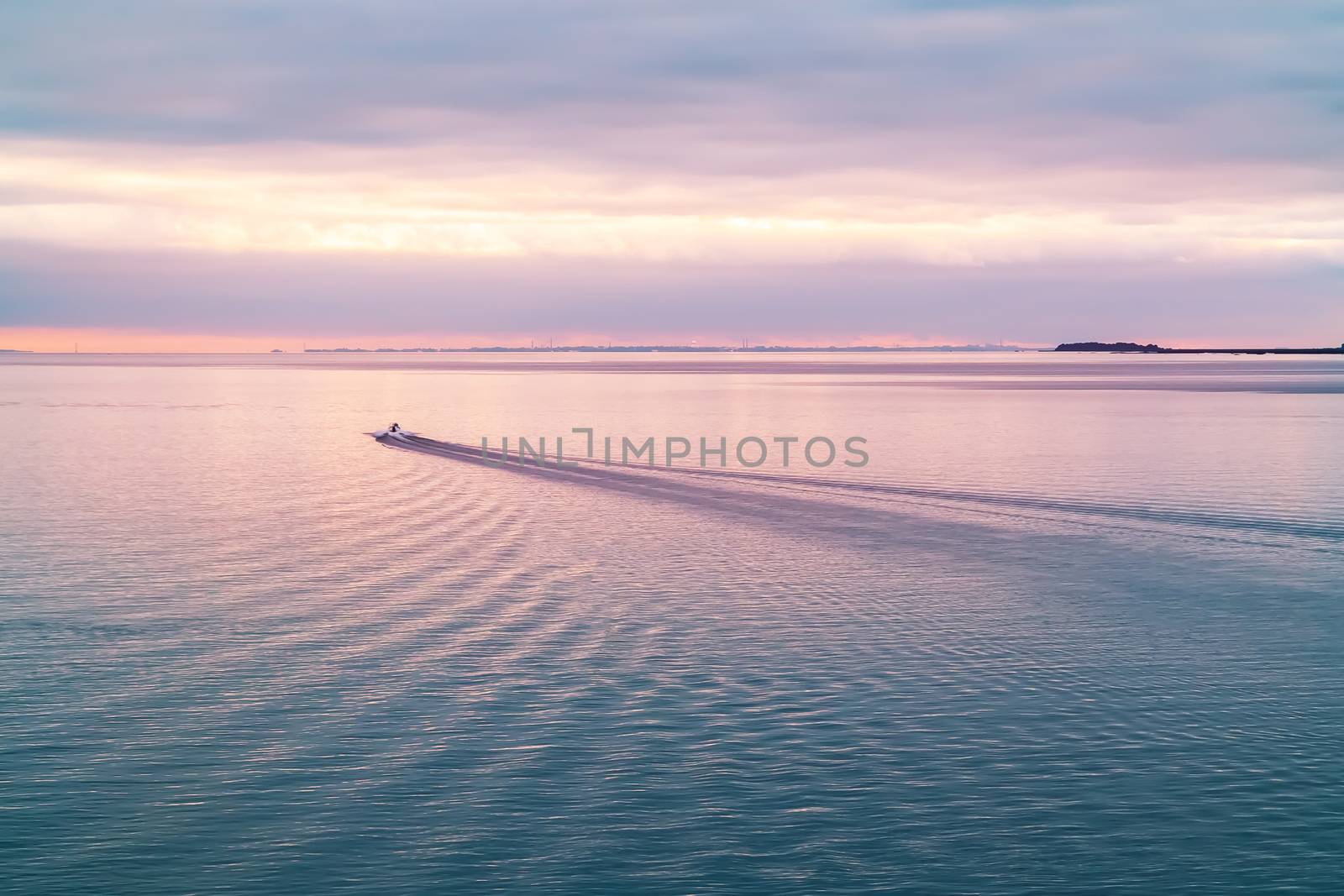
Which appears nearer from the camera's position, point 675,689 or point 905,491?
point 675,689

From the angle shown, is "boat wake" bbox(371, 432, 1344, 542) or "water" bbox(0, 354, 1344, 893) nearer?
"water" bbox(0, 354, 1344, 893)

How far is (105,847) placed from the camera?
13.4 m

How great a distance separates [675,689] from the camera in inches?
739

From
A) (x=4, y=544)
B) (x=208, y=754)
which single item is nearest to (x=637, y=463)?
(x=4, y=544)

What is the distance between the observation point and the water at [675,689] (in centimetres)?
1328

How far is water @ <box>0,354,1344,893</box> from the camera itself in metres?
13.3

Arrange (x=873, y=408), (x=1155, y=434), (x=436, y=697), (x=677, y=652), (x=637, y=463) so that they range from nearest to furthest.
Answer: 1. (x=436, y=697)
2. (x=677, y=652)
3. (x=637, y=463)
4. (x=1155, y=434)
5. (x=873, y=408)

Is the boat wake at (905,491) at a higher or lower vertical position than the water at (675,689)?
higher

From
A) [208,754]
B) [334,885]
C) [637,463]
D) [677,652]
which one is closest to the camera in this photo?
[334,885]

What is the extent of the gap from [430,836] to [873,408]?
8279 cm

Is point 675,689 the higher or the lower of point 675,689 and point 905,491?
the lower

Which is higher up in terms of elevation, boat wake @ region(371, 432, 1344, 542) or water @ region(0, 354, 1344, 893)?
boat wake @ region(371, 432, 1344, 542)

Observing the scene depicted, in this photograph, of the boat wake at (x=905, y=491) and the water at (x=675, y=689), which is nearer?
the water at (x=675, y=689)

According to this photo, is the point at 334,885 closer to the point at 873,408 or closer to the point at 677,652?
the point at 677,652
